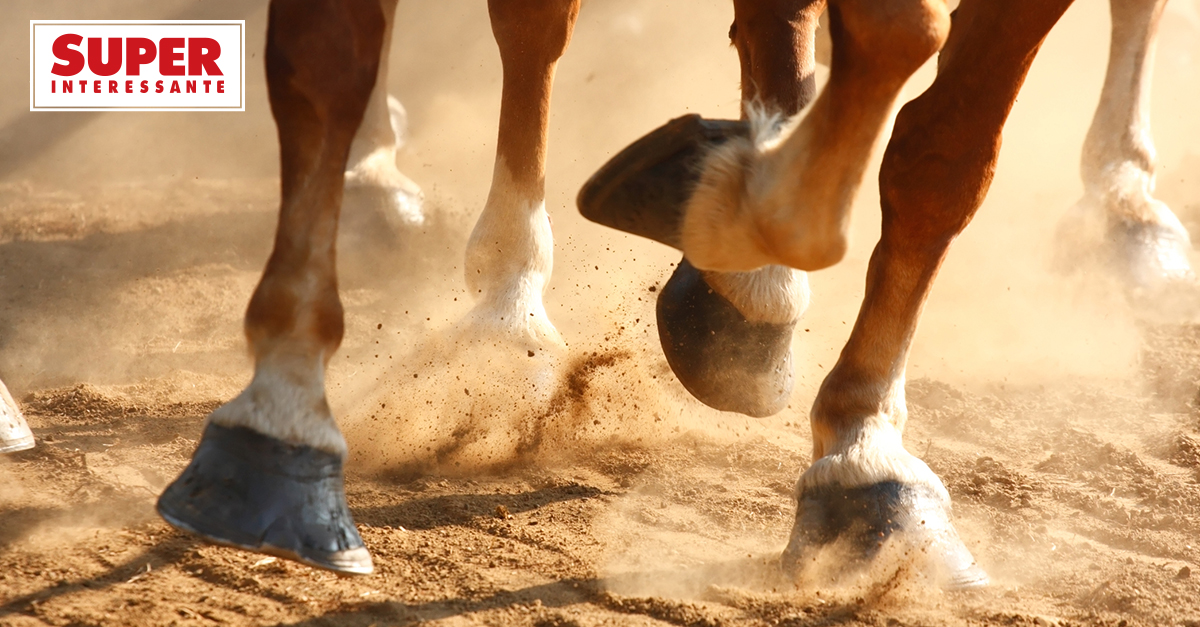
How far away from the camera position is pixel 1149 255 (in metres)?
4.01

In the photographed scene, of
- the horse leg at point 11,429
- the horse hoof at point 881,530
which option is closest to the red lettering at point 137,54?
the horse leg at point 11,429

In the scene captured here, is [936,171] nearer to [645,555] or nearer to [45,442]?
[645,555]

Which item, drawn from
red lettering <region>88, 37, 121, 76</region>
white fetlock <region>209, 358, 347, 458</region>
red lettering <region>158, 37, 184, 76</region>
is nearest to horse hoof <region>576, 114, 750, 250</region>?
white fetlock <region>209, 358, 347, 458</region>

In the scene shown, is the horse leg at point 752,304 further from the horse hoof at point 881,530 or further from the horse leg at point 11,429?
the horse leg at point 11,429

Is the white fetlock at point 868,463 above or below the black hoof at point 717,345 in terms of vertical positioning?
below

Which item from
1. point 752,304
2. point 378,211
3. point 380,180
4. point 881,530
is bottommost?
point 881,530

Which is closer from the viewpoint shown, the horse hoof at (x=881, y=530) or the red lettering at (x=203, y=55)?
the horse hoof at (x=881, y=530)

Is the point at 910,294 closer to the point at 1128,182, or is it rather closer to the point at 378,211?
the point at 1128,182

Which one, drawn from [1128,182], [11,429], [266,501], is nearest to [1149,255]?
[1128,182]

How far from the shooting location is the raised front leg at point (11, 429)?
2.54m

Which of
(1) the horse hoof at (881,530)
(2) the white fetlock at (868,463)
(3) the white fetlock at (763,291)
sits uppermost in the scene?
(3) the white fetlock at (763,291)

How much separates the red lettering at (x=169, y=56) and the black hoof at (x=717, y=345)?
4764mm

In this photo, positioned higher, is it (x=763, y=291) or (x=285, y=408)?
(x=763, y=291)

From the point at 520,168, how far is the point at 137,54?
4106 mm
